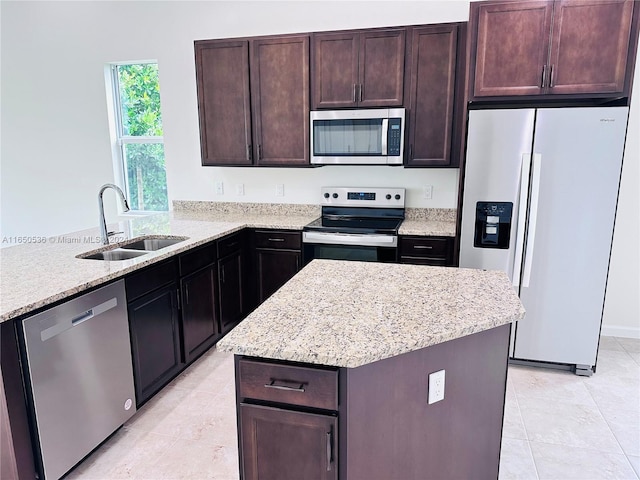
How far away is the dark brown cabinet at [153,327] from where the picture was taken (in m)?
2.30

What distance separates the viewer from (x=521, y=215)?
2660 millimetres

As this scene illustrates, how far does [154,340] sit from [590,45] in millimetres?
2998

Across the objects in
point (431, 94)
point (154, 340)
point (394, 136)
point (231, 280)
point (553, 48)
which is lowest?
point (154, 340)

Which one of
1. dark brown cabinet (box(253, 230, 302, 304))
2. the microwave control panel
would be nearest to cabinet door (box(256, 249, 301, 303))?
dark brown cabinet (box(253, 230, 302, 304))

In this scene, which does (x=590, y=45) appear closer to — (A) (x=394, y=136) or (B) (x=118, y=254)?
(A) (x=394, y=136)

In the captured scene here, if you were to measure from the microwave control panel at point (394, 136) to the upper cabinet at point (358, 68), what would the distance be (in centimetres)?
14

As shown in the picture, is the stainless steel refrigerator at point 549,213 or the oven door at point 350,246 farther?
the oven door at point 350,246

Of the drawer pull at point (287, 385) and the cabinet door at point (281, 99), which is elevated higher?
A: the cabinet door at point (281, 99)

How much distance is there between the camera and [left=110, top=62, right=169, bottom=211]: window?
4.16m

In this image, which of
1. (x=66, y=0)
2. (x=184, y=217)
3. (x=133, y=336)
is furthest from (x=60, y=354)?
(x=66, y=0)

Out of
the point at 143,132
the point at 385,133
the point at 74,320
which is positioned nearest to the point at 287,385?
the point at 74,320

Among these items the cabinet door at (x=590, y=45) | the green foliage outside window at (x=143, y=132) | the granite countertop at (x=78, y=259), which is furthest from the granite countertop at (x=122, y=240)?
the cabinet door at (x=590, y=45)

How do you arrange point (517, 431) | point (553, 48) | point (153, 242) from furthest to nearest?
point (153, 242)
point (553, 48)
point (517, 431)

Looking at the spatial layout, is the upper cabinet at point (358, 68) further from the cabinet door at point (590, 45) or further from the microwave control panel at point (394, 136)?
the cabinet door at point (590, 45)
